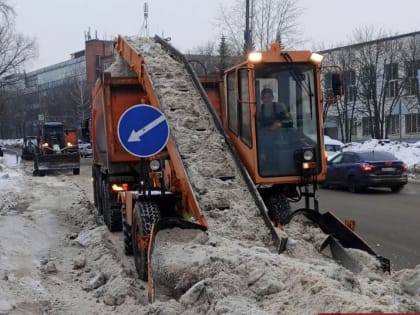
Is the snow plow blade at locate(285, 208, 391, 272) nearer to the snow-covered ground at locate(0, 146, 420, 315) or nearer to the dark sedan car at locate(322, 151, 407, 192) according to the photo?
the snow-covered ground at locate(0, 146, 420, 315)

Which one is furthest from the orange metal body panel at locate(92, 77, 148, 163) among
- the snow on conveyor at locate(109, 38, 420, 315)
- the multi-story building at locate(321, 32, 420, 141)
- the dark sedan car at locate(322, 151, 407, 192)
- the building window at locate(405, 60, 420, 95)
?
the building window at locate(405, 60, 420, 95)

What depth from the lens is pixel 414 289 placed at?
5207 millimetres

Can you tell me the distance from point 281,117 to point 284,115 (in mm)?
57

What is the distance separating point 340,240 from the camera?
6984 mm

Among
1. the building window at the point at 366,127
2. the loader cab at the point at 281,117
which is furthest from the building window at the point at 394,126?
the loader cab at the point at 281,117

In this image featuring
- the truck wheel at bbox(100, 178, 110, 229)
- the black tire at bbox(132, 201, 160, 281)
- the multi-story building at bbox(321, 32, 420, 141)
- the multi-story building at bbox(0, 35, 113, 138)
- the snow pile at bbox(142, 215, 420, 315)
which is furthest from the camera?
the multi-story building at bbox(0, 35, 113, 138)

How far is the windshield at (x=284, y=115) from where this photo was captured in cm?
764

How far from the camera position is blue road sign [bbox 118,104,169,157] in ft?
24.9

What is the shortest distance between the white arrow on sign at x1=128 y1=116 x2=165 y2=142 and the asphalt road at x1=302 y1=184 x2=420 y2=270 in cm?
404

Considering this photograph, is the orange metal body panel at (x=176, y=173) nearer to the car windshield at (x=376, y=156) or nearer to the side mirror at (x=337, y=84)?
the side mirror at (x=337, y=84)

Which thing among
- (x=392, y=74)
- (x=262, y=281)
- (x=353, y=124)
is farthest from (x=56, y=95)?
(x=262, y=281)

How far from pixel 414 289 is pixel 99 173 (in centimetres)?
966

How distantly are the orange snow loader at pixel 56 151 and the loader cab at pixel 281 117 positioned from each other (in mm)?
22967

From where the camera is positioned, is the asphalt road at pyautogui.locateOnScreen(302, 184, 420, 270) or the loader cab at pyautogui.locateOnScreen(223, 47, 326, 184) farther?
the asphalt road at pyautogui.locateOnScreen(302, 184, 420, 270)
